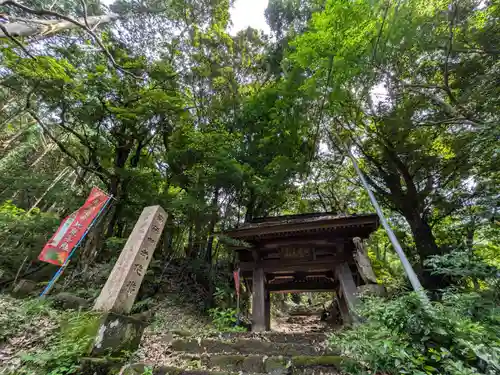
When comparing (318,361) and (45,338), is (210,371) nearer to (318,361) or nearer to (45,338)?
(318,361)

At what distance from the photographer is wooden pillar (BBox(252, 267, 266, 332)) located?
6.71m

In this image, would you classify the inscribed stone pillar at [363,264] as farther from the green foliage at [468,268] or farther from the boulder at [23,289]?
the boulder at [23,289]

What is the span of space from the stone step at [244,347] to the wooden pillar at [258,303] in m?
2.61

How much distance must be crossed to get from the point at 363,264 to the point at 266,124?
21.9 feet

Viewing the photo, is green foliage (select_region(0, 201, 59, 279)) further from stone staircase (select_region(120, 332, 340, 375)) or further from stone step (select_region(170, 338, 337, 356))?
stone step (select_region(170, 338, 337, 356))

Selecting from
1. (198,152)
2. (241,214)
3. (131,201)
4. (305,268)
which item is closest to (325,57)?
(198,152)

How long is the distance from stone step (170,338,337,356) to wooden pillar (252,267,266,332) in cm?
261

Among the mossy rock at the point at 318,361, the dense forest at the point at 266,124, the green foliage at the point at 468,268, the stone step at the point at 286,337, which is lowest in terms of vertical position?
the mossy rock at the point at 318,361

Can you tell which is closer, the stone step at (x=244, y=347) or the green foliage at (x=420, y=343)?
the green foliage at (x=420, y=343)

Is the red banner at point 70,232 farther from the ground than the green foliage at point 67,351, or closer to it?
farther from the ground

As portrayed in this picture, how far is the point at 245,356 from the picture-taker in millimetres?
3684

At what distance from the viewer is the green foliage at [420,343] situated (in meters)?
2.30

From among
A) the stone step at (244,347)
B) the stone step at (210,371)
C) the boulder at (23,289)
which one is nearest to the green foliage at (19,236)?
the boulder at (23,289)

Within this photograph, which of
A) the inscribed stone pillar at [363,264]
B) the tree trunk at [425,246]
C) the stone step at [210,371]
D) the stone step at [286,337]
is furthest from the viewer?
the tree trunk at [425,246]
